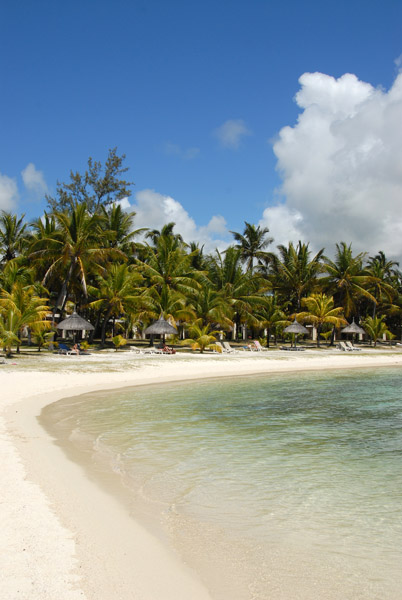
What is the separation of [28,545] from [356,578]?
7.84 feet

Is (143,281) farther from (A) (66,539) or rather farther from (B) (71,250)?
(A) (66,539)

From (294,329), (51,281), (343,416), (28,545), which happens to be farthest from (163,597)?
(294,329)

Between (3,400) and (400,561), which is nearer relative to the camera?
(400,561)

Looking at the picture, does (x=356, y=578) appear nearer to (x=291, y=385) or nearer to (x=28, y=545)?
(x=28, y=545)

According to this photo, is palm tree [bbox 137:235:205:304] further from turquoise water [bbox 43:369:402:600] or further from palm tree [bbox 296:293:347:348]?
turquoise water [bbox 43:369:402:600]

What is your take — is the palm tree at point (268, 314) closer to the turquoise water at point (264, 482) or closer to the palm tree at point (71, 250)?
the palm tree at point (71, 250)

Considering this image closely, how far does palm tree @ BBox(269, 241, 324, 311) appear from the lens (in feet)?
122

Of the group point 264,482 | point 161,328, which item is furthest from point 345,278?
point 264,482

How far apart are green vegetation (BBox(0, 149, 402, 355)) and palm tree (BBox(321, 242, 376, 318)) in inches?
3.3

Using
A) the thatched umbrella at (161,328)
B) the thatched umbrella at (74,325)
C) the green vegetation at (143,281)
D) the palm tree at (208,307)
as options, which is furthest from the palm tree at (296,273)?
the thatched umbrella at (74,325)

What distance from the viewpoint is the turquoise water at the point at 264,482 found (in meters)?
3.36

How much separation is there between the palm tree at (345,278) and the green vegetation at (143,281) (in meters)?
0.08

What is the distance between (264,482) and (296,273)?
33.0 m

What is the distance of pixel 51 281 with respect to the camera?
2808cm
